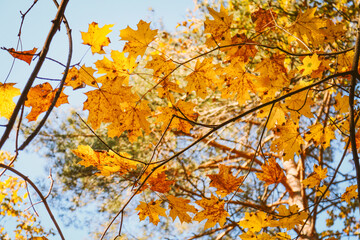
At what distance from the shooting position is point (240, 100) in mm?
1625

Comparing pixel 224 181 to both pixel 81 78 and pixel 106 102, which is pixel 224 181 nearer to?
pixel 106 102

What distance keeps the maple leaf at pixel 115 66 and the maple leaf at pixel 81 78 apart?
0.07 m

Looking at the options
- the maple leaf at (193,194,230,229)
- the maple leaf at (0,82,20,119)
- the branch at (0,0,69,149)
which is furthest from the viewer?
the maple leaf at (193,194,230,229)

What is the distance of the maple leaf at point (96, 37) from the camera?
136cm

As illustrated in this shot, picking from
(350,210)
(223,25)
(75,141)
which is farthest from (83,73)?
(350,210)

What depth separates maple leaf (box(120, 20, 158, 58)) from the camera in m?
1.35

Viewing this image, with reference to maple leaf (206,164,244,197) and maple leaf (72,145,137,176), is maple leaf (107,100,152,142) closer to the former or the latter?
maple leaf (72,145,137,176)

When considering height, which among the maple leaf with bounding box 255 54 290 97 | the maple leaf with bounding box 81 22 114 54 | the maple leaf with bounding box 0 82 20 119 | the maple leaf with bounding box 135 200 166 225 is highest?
the maple leaf with bounding box 81 22 114 54

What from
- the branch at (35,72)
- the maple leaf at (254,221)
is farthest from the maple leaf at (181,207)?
the branch at (35,72)

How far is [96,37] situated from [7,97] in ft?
1.56

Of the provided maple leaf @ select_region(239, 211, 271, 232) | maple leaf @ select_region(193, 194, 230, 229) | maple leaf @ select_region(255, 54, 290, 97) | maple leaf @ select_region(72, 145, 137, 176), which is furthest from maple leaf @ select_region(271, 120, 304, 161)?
maple leaf @ select_region(72, 145, 137, 176)

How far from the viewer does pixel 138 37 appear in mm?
1365

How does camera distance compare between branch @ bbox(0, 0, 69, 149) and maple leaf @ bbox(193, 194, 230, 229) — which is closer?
branch @ bbox(0, 0, 69, 149)

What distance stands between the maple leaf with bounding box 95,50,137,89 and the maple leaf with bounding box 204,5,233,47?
0.41 meters
